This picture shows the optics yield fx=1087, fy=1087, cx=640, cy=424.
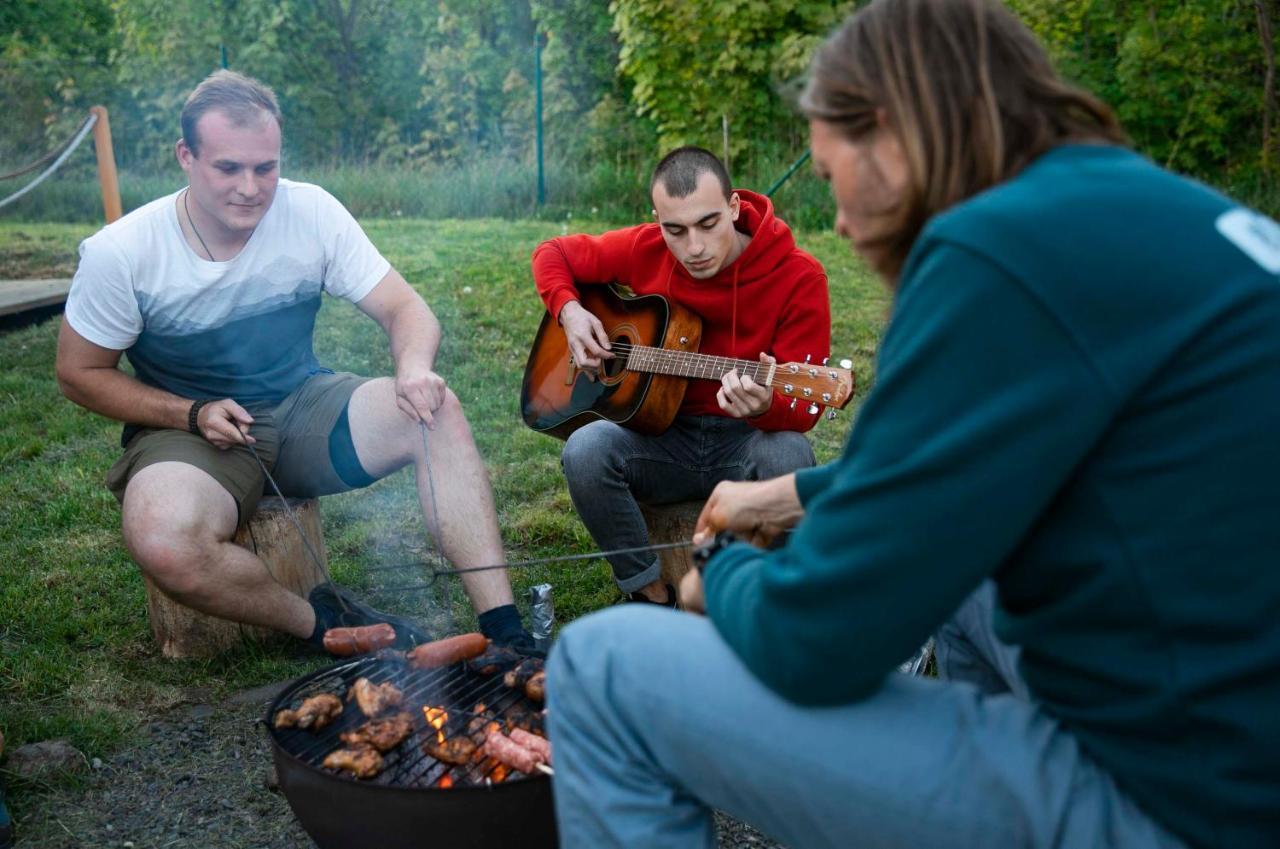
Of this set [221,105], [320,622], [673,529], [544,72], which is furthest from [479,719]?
[544,72]

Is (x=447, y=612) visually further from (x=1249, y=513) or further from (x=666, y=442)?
(x=1249, y=513)

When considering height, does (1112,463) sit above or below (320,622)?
above

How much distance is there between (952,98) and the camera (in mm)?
1524

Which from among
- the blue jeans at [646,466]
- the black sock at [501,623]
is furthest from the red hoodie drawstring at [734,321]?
the black sock at [501,623]

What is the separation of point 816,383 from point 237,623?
2.18m

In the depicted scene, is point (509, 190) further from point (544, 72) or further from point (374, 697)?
point (374, 697)

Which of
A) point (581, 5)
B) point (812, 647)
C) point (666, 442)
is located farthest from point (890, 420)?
point (581, 5)

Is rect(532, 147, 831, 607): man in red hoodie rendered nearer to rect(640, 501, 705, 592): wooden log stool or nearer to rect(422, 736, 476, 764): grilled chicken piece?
rect(640, 501, 705, 592): wooden log stool

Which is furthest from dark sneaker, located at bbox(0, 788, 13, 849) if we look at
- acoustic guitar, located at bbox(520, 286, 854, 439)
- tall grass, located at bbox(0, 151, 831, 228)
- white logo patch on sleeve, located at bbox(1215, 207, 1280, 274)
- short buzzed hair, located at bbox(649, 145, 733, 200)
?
tall grass, located at bbox(0, 151, 831, 228)

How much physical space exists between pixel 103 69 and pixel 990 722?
22.4m

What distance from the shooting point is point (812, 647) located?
4.75 feet

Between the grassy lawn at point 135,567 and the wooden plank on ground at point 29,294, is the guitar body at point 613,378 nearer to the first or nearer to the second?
the grassy lawn at point 135,567


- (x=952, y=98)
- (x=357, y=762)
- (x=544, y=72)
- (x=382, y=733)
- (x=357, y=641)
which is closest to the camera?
(x=952, y=98)

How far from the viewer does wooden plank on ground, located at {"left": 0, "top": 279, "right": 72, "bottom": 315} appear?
8.18 meters
